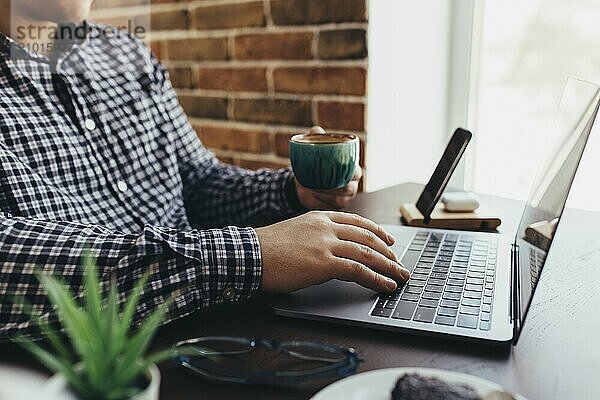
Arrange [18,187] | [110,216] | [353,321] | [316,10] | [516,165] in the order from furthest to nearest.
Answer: [516,165]
[316,10]
[110,216]
[18,187]
[353,321]

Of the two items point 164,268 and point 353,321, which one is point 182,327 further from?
point 353,321

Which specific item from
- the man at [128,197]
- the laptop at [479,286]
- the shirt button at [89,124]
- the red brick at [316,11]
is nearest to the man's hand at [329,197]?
the man at [128,197]

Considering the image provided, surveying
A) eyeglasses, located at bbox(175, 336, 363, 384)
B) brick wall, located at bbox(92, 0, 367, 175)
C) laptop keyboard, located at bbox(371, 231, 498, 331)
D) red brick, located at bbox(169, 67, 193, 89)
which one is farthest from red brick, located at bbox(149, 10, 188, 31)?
eyeglasses, located at bbox(175, 336, 363, 384)

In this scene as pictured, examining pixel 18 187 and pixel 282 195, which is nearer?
pixel 18 187

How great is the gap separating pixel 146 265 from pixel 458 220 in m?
0.55

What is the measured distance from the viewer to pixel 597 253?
37.7 inches

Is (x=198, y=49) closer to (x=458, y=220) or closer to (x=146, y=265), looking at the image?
(x=458, y=220)

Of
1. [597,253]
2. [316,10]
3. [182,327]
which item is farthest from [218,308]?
[316,10]

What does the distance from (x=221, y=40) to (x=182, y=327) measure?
4.03 ft

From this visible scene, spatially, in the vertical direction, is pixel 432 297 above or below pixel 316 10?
below

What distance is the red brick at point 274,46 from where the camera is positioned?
1.61 m

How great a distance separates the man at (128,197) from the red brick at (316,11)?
409mm

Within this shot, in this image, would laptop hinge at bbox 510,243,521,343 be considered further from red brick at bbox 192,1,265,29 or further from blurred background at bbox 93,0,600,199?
red brick at bbox 192,1,265,29

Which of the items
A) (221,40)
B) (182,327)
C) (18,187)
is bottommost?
(182,327)
